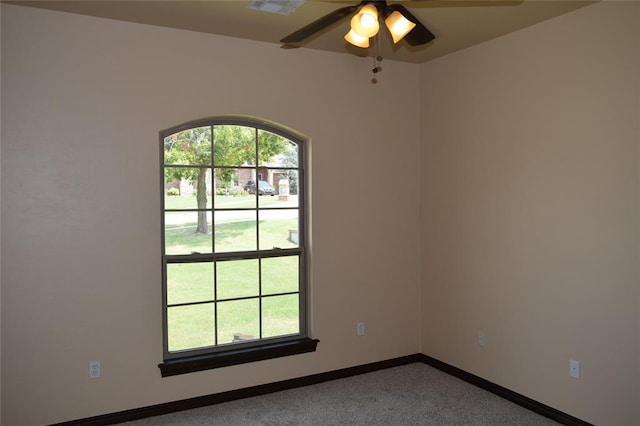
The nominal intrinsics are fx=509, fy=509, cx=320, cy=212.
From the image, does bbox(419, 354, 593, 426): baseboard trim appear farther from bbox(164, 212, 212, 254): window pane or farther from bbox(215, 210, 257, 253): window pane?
bbox(164, 212, 212, 254): window pane

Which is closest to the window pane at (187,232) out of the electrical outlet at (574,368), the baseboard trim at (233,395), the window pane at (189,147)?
the window pane at (189,147)

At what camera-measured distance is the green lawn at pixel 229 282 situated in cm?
399

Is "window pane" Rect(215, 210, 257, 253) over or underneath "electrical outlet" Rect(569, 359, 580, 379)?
over

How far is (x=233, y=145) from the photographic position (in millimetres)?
4195

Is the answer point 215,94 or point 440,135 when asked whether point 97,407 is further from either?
point 440,135

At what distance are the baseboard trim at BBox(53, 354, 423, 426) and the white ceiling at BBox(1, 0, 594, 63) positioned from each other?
2.79 metres

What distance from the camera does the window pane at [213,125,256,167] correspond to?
13.5 feet

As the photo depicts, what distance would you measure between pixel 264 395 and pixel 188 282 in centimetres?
111

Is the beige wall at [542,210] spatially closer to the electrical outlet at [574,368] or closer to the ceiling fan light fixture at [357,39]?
the electrical outlet at [574,368]

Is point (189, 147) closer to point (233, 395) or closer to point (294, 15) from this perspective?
point (294, 15)

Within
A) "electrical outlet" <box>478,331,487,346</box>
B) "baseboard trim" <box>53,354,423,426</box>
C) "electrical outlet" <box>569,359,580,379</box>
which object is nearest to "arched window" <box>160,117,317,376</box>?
"baseboard trim" <box>53,354,423,426</box>

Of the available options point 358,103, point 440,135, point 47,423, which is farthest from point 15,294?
point 440,135

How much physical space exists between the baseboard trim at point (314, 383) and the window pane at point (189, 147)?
184 cm

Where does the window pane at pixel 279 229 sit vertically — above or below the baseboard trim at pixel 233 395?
above
